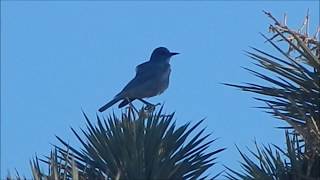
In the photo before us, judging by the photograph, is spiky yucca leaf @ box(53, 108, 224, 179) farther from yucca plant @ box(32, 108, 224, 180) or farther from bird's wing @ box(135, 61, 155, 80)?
bird's wing @ box(135, 61, 155, 80)

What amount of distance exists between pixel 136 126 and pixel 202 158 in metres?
0.46

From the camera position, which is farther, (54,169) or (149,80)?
(149,80)

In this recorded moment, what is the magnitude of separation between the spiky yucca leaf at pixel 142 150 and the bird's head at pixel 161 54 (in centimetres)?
620

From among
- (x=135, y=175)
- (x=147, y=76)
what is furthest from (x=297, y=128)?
(x=147, y=76)

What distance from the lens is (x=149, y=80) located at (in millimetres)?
11594

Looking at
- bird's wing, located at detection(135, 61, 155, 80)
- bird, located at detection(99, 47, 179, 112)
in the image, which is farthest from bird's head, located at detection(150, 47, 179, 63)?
bird's wing, located at detection(135, 61, 155, 80)

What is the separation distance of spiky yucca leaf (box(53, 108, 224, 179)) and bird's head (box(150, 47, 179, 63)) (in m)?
6.20

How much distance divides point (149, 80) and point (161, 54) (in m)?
1.47

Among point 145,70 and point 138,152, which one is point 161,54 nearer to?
point 145,70

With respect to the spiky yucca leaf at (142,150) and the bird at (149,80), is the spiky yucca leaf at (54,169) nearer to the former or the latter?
the spiky yucca leaf at (142,150)

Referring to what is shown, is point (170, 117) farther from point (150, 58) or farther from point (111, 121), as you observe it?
point (150, 58)

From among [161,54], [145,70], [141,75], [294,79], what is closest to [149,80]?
[141,75]

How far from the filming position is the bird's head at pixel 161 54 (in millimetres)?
12797

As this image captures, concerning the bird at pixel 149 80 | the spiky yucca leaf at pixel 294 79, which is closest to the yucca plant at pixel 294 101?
the spiky yucca leaf at pixel 294 79
